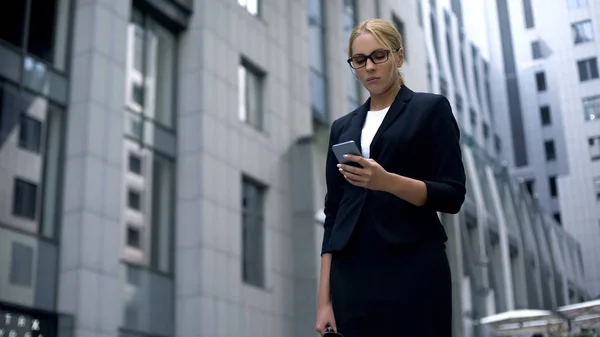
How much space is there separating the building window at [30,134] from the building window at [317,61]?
10.7 m

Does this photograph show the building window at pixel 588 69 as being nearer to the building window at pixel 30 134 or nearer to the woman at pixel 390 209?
the building window at pixel 30 134

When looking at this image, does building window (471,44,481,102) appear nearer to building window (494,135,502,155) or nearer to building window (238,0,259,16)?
building window (494,135,502,155)

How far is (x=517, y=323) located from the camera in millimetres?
24297

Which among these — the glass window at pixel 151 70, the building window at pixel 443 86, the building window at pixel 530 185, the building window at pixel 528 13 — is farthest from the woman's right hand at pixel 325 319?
the building window at pixel 530 185

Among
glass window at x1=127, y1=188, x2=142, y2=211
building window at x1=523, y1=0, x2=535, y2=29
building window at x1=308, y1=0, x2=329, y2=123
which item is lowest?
glass window at x1=127, y1=188, x2=142, y2=211

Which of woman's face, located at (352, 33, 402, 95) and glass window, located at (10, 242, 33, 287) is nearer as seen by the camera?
woman's face, located at (352, 33, 402, 95)

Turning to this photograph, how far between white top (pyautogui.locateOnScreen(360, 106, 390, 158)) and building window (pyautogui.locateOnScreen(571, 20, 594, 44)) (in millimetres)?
51224

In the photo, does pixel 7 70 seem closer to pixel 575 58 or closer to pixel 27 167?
pixel 27 167

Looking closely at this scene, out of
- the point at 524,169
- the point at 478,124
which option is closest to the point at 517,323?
the point at 478,124

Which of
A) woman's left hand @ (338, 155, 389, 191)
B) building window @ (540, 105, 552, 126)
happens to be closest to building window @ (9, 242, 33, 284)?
woman's left hand @ (338, 155, 389, 191)

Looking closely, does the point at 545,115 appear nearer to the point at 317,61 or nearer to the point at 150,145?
the point at 317,61

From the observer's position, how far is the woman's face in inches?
99.3

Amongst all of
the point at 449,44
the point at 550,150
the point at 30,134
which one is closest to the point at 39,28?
the point at 30,134

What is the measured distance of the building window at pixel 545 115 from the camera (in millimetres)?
56375
